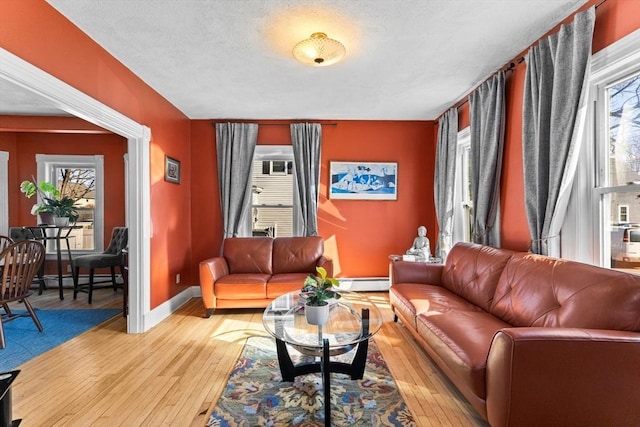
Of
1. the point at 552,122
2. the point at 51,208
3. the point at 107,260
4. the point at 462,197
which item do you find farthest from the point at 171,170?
the point at 552,122

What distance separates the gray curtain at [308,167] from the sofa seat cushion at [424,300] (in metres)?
1.71

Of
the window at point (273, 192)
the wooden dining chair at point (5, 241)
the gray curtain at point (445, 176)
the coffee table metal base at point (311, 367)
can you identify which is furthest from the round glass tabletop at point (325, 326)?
the wooden dining chair at point (5, 241)

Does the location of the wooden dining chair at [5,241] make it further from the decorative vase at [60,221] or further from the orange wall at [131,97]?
the orange wall at [131,97]

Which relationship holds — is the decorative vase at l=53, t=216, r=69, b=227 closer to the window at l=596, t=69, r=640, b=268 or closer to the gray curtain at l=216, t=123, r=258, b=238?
the gray curtain at l=216, t=123, r=258, b=238

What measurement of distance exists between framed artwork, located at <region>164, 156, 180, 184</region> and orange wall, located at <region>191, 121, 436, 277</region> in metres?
0.50

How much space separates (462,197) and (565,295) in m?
2.40

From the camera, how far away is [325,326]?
2107 millimetres

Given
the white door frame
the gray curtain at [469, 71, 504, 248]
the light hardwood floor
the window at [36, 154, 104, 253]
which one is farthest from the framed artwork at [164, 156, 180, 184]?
the gray curtain at [469, 71, 504, 248]

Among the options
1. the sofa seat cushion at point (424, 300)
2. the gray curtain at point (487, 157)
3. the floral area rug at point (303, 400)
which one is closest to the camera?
the floral area rug at point (303, 400)

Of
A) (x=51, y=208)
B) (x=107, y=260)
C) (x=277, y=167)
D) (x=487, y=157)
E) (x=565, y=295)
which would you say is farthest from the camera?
(x=277, y=167)

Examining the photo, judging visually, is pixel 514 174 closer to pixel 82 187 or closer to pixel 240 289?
pixel 240 289

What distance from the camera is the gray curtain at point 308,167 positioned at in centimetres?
436

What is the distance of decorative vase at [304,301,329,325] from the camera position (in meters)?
1.97

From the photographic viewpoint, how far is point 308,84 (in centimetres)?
323
